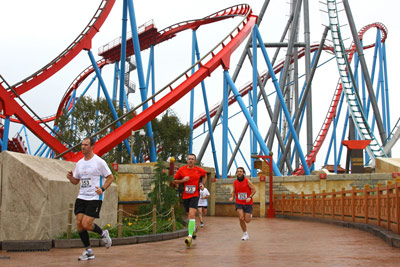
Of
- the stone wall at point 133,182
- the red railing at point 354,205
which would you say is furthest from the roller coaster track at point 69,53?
the red railing at point 354,205

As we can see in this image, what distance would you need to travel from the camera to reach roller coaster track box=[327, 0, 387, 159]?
2061cm

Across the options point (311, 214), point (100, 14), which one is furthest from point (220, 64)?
point (311, 214)

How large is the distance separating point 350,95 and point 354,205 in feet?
34.8

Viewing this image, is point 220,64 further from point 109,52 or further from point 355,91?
point 109,52

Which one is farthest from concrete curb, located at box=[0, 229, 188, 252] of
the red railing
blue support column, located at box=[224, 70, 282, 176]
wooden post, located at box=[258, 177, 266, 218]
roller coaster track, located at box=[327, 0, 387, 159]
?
roller coaster track, located at box=[327, 0, 387, 159]

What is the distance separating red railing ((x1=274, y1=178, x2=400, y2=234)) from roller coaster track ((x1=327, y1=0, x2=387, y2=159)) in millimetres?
4756

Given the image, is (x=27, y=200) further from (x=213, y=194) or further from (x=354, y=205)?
(x=213, y=194)

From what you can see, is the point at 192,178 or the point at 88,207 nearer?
the point at 88,207

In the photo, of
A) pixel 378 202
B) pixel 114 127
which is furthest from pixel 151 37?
pixel 378 202

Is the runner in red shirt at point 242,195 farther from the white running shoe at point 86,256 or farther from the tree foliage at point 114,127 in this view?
the tree foliage at point 114,127

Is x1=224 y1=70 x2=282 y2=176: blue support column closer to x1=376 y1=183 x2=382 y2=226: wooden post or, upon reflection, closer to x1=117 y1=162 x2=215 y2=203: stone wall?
x1=117 y1=162 x2=215 y2=203: stone wall

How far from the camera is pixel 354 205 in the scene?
11.8 metres

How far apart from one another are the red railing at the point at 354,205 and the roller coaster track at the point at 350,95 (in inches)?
187

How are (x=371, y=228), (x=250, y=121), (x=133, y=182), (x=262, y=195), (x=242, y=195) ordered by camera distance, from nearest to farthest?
(x=242, y=195) < (x=371, y=228) < (x=133, y=182) < (x=250, y=121) < (x=262, y=195)
